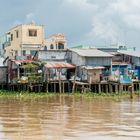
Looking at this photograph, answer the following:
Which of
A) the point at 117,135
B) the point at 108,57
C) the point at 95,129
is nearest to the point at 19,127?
the point at 95,129

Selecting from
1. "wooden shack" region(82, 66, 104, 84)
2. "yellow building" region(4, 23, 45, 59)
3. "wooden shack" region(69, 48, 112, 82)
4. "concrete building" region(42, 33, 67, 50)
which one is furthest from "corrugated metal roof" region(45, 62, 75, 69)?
"concrete building" region(42, 33, 67, 50)

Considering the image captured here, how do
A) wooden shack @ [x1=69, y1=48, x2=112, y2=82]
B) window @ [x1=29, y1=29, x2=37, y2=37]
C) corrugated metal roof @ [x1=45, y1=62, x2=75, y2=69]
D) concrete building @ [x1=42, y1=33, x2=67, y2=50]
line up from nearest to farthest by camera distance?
corrugated metal roof @ [x1=45, y1=62, x2=75, y2=69] → wooden shack @ [x1=69, y1=48, x2=112, y2=82] → window @ [x1=29, y1=29, x2=37, y2=37] → concrete building @ [x1=42, y1=33, x2=67, y2=50]

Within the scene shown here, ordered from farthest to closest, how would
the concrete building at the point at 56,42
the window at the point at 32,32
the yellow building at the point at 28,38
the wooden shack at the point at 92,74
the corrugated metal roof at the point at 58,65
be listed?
1. the concrete building at the point at 56,42
2. the window at the point at 32,32
3. the yellow building at the point at 28,38
4. the wooden shack at the point at 92,74
5. the corrugated metal roof at the point at 58,65

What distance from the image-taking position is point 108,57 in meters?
40.5

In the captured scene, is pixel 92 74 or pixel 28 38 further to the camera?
pixel 28 38

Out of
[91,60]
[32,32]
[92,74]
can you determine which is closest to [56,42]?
[32,32]

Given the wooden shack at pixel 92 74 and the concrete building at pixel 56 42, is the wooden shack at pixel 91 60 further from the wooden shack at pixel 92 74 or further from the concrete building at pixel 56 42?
the concrete building at pixel 56 42

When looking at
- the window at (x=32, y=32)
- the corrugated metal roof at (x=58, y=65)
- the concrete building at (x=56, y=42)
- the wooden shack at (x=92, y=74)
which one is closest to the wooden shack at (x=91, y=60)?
the wooden shack at (x=92, y=74)

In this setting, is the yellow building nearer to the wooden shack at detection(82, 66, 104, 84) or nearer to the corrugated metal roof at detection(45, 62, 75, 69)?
the corrugated metal roof at detection(45, 62, 75, 69)

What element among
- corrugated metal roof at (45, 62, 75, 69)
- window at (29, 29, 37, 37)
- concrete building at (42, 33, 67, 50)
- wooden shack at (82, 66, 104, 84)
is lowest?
wooden shack at (82, 66, 104, 84)

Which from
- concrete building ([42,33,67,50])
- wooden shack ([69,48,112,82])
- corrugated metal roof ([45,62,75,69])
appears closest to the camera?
corrugated metal roof ([45,62,75,69])

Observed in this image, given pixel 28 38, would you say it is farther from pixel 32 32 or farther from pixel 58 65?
pixel 58 65

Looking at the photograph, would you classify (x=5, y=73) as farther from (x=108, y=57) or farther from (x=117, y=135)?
(x=117, y=135)

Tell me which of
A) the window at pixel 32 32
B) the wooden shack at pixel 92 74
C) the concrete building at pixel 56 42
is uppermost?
the window at pixel 32 32
